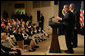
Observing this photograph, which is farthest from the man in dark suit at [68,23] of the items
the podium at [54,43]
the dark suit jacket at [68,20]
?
the podium at [54,43]

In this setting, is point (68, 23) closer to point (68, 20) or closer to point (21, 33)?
point (68, 20)

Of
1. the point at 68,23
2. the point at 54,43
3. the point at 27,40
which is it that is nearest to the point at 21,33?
the point at 27,40

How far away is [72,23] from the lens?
2.67 meters

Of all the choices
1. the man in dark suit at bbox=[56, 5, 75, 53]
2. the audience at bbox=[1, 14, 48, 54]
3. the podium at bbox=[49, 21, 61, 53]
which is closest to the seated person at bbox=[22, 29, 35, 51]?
the audience at bbox=[1, 14, 48, 54]

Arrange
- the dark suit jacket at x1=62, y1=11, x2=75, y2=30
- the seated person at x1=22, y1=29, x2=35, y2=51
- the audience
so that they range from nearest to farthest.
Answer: the dark suit jacket at x1=62, y1=11, x2=75, y2=30 < the audience < the seated person at x1=22, y1=29, x2=35, y2=51

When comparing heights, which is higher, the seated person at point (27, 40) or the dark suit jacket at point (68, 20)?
the dark suit jacket at point (68, 20)

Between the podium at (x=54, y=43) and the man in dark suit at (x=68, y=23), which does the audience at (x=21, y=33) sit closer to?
the podium at (x=54, y=43)

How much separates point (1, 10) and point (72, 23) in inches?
54.4

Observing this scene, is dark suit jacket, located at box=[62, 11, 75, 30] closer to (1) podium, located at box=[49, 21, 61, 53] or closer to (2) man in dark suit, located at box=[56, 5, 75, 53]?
(2) man in dark suit, located at box=[56, 5, 75, 53]

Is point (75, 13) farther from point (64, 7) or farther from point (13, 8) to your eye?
point (13, 8)

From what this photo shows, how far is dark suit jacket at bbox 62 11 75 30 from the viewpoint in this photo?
8.63ft

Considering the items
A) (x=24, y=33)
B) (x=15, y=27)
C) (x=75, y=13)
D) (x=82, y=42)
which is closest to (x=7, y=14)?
(x=15, y=27)

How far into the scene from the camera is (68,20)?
2637 mm

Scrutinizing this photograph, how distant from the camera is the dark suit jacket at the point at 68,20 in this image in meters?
2.63
